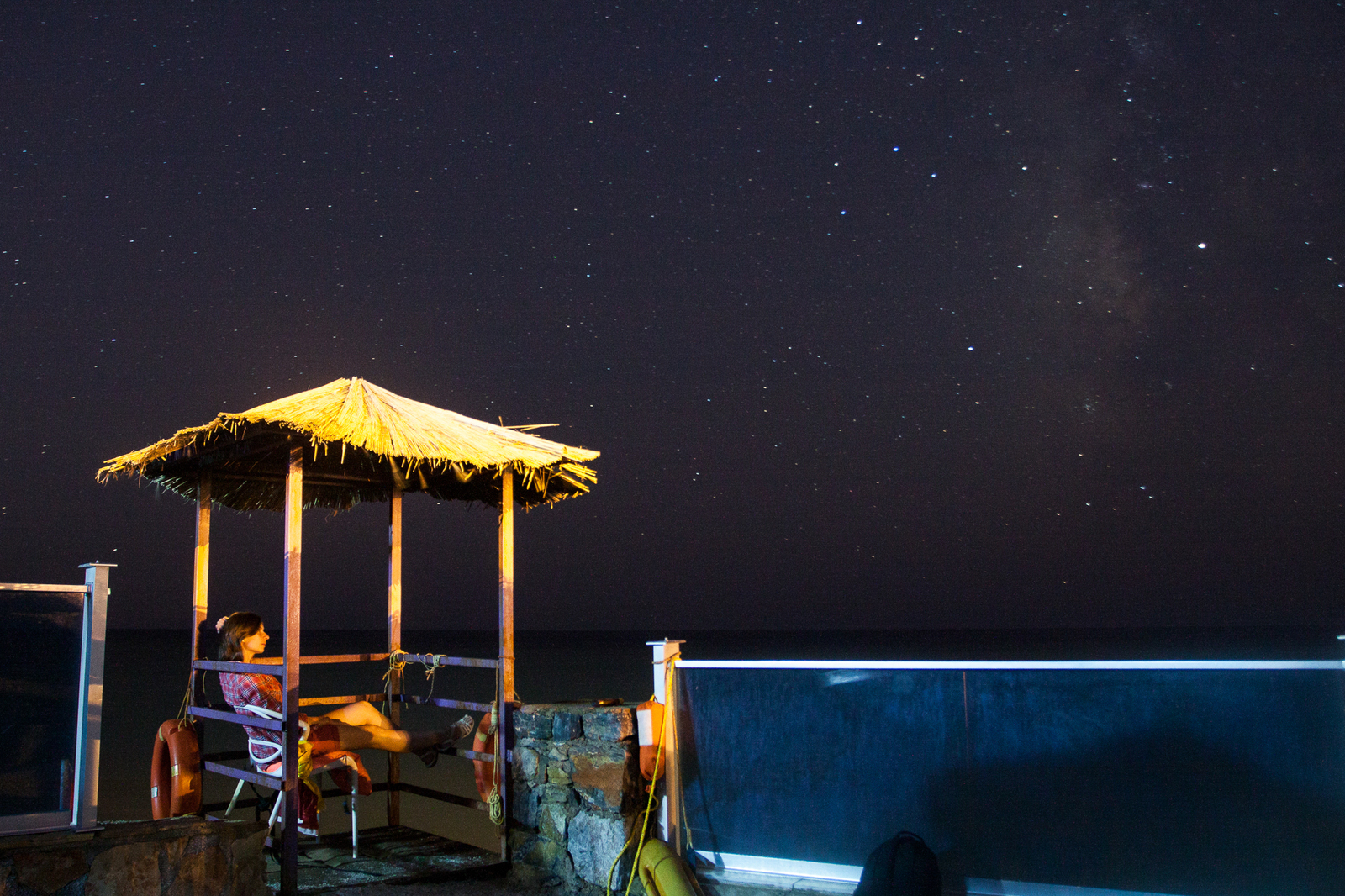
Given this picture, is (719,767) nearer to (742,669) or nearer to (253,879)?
(742,669)

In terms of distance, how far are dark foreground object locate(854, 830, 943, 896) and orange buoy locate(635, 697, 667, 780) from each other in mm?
1247

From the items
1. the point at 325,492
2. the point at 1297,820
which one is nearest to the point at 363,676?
the point at 325,492

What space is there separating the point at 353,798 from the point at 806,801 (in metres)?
2.89

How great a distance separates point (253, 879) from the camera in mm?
4613

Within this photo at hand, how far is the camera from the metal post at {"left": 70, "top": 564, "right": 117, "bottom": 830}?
13.7 ft

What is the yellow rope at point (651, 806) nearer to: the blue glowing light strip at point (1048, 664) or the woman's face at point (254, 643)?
the blue glowing light strip at point (1048, 664)

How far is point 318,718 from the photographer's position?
240 inches

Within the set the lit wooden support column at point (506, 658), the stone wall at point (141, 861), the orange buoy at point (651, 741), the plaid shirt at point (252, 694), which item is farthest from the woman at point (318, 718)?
the orange buoy at point (651, 741)

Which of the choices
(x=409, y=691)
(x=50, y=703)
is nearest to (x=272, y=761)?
(x=50, y=703)

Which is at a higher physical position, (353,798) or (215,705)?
(215,705)

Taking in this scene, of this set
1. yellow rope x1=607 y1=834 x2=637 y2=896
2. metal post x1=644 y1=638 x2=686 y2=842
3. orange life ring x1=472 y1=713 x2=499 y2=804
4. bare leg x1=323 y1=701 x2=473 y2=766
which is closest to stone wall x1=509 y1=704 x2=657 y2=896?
yellow rope x1=607 y1=834 x2=637 y2=896

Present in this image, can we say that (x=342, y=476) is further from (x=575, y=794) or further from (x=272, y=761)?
(x=575, y=794)

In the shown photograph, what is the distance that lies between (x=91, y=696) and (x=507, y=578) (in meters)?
2.53

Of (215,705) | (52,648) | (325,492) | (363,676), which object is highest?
(325,492)
